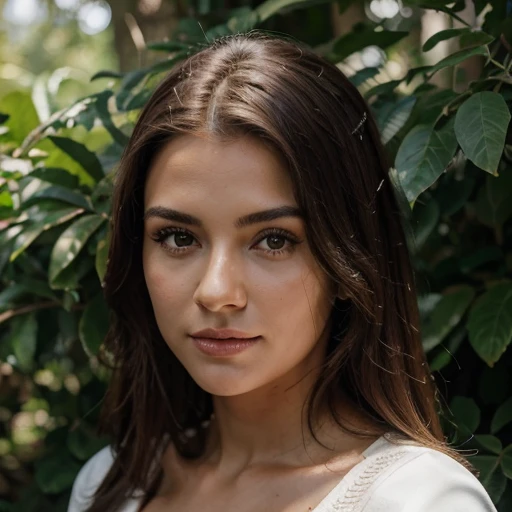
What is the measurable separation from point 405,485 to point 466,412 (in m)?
0.39

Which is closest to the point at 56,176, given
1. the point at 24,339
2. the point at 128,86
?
the point at 128,86

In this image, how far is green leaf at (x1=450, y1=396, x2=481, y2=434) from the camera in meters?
1.74

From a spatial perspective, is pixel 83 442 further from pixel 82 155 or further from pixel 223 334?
pixel 223 334

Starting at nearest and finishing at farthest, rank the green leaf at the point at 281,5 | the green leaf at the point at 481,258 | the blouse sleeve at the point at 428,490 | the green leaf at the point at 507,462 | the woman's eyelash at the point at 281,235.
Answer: the blouse sleeve at the point at 428,490 → the woman's eyelash at the point at 281,235 → the green leaf at the point at 507,462 → the green leaf at the point at 481,258 → the green leaf at the point at 281,5

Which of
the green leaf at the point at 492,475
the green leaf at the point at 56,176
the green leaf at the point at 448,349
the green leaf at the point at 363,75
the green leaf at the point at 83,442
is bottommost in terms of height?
the green leaf at the point at 83,442

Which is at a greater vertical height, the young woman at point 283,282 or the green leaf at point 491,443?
the young woman at point 283,282

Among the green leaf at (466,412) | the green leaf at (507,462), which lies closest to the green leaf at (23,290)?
the green leaf at (466,412)

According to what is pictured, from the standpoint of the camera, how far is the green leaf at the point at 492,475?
64.2 inches

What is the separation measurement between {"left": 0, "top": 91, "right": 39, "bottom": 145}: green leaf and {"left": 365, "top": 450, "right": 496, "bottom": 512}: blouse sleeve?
1.27 metres

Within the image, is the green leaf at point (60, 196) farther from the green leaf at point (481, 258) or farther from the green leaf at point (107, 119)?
the green leaf at point (481, 258)

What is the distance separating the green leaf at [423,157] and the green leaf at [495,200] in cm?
18

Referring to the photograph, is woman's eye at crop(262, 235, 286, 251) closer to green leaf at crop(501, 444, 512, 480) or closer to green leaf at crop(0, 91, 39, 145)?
green leaf at crop(501, 444, 512, 480)

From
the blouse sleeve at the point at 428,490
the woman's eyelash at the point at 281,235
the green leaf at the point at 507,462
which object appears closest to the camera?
the blouse sleeve at the point at 428,490

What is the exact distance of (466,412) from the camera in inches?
69.4
